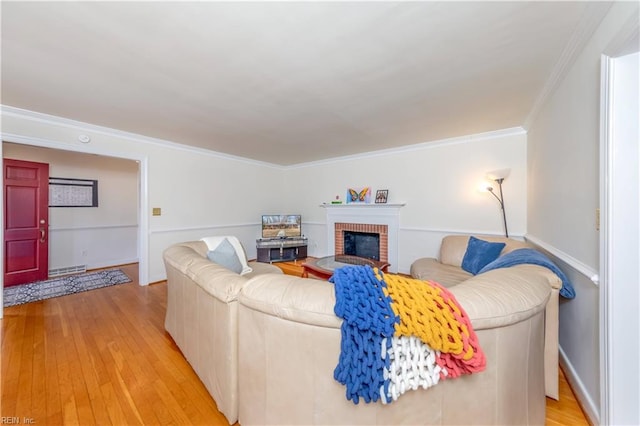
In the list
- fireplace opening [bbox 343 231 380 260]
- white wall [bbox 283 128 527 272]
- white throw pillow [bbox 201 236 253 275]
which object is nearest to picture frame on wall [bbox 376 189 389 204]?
white wall [bbox 283 128 527 272]

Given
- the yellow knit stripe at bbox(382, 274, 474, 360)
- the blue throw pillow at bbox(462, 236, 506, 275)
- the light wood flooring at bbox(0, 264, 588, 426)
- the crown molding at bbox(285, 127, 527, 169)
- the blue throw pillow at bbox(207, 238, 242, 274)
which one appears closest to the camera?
the yellow knit stripe at bbox(382, 274, 474, 360)

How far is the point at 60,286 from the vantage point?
3.54 metres

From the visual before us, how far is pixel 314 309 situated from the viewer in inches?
39.4

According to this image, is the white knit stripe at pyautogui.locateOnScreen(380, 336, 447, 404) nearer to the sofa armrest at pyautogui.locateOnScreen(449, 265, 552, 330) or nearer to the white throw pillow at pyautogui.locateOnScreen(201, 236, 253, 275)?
the sofa armrest at pyautogui.locateOnScreen(449, 265, 552, 330)

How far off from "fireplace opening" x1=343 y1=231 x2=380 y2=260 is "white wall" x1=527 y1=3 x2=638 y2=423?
2605mm

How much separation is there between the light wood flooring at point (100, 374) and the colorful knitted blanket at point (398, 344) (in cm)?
103

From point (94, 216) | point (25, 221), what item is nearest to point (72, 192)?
point (94, 216)

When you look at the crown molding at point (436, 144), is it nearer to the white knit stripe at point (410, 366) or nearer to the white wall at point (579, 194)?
the white wall at point (579, 194)

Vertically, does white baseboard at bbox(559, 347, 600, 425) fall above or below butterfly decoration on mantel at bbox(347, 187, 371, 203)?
below

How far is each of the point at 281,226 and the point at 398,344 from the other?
14.8 feet

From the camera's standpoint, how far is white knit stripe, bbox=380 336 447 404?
91 cm

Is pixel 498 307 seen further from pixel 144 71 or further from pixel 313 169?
pixel 313 169

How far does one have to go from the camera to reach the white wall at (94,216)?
4.19m

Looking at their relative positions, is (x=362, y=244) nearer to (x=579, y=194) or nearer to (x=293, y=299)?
(x=579, y=194)
